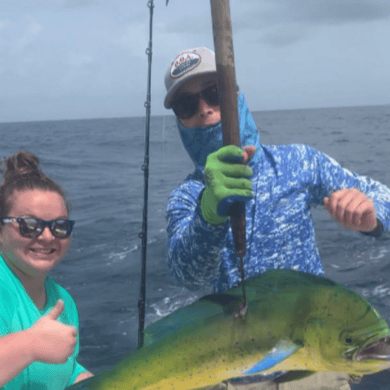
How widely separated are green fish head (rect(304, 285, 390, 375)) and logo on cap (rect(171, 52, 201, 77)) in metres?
1.33

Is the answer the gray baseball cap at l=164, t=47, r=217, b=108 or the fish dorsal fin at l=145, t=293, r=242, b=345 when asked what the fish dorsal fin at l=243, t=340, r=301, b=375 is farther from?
the gray baseball cap at l=164, t=47, r=217, b=108

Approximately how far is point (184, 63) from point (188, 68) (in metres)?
0.05

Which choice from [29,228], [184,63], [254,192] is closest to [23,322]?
[29,228]

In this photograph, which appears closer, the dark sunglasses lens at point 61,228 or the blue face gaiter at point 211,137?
the dark sunglasses lens at point 61,228

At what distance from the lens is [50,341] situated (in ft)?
5.15

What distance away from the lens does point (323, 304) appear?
142 cm

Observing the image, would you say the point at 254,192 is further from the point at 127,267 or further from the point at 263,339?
the point at 127,267

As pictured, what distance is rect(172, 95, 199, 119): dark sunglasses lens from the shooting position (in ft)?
7.38

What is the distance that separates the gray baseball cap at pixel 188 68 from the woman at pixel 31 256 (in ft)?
2.41

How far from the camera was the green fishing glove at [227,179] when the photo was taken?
4.94 feet

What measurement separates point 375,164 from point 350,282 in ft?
45.0

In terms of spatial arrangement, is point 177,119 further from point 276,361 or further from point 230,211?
point 276,361

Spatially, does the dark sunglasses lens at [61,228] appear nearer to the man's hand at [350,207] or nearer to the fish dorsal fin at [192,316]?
the fish dorsal fin at [192,316]

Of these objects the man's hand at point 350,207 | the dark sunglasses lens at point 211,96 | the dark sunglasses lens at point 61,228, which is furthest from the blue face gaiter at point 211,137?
the dark sunglasses lens at point 61,228
